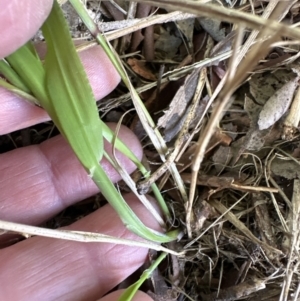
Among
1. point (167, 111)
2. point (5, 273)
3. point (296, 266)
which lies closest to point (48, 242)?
point (5, 273)

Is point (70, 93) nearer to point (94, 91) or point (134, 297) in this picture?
point (94, 91)

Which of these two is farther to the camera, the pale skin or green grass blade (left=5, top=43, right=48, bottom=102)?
the pale skin

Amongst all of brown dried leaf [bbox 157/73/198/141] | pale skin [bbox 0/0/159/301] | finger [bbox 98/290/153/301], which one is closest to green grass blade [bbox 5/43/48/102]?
pale skin [bbox 0/0/159/301]

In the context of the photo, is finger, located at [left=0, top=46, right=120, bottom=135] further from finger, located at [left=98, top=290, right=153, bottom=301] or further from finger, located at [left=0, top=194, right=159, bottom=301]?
finger, located at [left=98, top=290, right=153, bottom=301]

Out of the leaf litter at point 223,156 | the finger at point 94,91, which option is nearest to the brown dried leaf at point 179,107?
the leaf litter at point 223,156

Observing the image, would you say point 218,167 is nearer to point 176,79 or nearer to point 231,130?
point 231,130

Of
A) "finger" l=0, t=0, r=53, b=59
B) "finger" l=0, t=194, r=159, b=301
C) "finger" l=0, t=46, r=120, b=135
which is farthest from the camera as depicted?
"finger" l=0, t=194, r=159, b=301

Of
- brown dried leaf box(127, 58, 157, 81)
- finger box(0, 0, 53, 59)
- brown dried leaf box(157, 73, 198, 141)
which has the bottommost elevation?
brown dried leaf box(157, 73, 198, 141)
